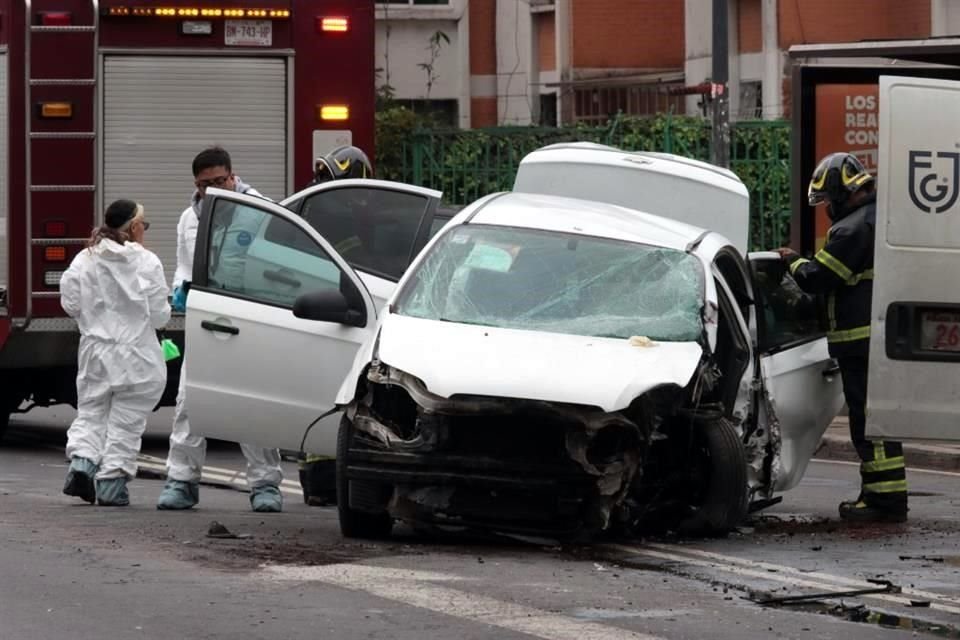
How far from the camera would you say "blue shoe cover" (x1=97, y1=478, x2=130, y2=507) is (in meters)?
12.0

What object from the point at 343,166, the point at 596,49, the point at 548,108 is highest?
the point at 596,49

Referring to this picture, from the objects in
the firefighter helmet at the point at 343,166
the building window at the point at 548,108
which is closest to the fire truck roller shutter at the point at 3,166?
the firefighter helmet at the point at 343,166

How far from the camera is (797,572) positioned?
376 inches

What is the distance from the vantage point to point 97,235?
12133 mm

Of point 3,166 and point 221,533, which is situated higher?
point 3,166

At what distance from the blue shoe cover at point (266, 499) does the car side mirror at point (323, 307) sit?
1.31 m

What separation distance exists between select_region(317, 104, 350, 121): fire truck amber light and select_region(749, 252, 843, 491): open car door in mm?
4421

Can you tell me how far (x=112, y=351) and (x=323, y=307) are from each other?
5.81ft

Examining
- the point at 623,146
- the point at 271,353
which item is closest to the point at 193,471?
the point at 271,353

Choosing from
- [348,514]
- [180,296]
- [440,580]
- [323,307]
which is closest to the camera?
[440,580]

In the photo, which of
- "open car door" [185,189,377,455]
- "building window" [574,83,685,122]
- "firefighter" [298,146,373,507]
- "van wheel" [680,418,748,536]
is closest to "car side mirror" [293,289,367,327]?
"open car door" [185,189,377,455]

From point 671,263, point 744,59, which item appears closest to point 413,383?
point 671,263

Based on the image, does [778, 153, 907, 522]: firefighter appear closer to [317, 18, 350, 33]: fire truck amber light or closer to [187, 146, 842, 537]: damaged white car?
[187, 146, 842, 537]: damaged white car

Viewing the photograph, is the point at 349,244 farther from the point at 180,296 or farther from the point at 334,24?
the point at 334,24
